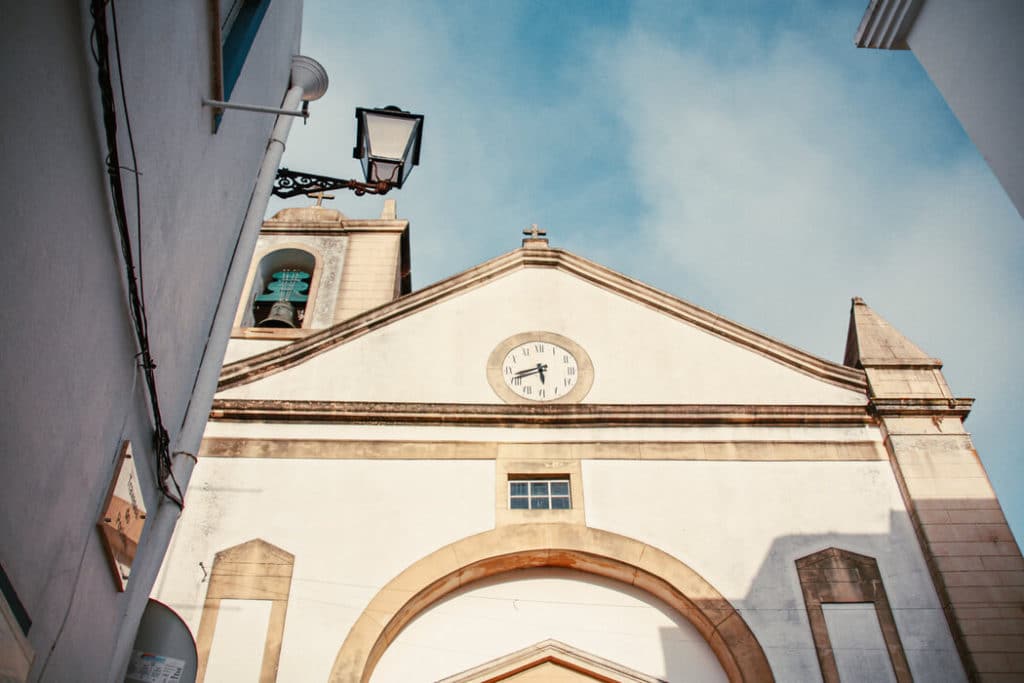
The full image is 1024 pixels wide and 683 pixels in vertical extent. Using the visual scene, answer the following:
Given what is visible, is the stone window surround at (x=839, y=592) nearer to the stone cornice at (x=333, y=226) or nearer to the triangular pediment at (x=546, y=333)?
the triangular pediment at (x=546, y=333)

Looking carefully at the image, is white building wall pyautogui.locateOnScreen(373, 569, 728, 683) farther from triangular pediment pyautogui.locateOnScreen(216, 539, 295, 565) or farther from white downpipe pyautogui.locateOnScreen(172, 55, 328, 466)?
white downpipe pyautogui.locateOnScreen(172, 55, 328, 466)

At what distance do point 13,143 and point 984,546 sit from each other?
9237 millimetres

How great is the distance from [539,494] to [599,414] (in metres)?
1.18

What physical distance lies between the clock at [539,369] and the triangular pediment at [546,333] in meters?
0.10

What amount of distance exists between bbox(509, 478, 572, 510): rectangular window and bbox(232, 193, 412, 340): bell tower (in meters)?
4.75

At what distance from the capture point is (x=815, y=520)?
9266 millimetres

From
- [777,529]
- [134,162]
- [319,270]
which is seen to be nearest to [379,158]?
[134,162]

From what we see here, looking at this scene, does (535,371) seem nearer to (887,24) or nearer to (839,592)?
(839,592)

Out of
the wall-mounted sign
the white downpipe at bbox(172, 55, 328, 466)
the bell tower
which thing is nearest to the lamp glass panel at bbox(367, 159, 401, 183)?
the white downpipe at bbox(172, 55, 328, 466)

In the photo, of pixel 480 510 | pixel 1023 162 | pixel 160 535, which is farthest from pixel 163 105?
pixel 480 510

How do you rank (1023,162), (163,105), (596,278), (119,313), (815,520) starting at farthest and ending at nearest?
(596,278), (815,520), (1023,162), (163,105), (119,313)

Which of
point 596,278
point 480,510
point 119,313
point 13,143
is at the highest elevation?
point 596,278

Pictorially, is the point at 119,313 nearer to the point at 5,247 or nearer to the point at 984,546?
the point at 5,247

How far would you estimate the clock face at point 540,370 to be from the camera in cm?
1064
